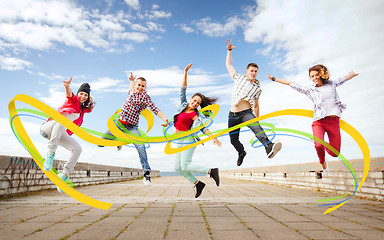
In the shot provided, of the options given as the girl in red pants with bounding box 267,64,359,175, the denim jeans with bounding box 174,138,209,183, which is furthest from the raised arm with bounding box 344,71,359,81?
the denim jeans with bounding box 174,138,209,183

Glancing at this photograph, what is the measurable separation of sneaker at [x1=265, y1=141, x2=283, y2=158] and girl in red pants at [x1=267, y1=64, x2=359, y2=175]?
0.69 m

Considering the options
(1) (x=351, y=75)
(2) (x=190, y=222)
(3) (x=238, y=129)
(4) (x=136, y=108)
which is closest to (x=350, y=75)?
(1) (x=351, y=75)

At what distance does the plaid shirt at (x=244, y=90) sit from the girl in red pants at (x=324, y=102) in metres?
0.40

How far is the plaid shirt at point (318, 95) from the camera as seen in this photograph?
379 centimetres

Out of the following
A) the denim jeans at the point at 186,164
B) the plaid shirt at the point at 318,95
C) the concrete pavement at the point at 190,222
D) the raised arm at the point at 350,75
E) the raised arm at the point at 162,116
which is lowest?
the concrete pavement at the point at 190,222

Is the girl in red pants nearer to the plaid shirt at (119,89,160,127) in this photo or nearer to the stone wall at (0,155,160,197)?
the plaid shirt at (119,89,160,127)

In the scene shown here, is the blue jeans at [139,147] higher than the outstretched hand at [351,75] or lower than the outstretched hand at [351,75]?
lower

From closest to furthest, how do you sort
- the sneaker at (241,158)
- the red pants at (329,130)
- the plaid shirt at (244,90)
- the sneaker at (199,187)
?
the plaid shirt at (244,90) → the red pants at (329,130) → the sneaker at (241,158) → the sneaker at (199,187)

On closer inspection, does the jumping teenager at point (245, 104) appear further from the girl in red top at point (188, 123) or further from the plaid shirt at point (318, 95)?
the plaid shirt at point (318, 95)

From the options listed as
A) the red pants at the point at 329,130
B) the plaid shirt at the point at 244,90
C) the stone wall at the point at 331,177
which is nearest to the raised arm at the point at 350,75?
the red pants at the point at 329,130

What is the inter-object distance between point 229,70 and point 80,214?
4.06m

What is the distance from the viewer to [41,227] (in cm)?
441

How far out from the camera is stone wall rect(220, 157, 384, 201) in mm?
7754

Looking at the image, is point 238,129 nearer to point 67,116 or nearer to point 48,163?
point 67,116
